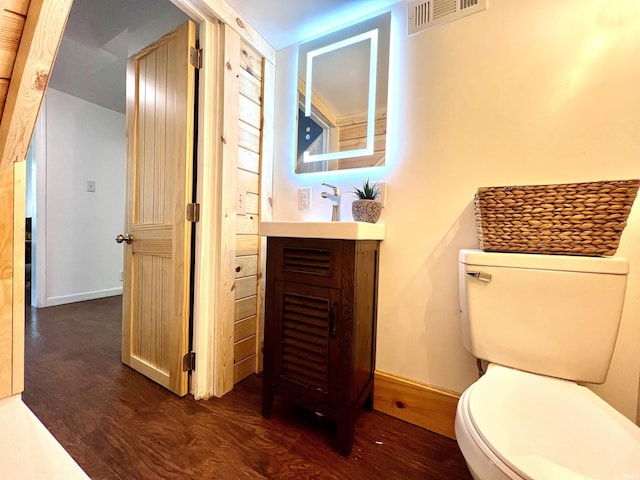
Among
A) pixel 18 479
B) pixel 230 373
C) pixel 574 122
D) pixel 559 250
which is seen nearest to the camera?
pixel 18 479

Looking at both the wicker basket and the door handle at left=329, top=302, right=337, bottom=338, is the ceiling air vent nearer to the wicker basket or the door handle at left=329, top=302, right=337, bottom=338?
the wicker basket

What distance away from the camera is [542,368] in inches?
36.0

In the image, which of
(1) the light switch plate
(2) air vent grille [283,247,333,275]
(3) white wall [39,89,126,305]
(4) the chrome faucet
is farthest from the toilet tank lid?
(3) white wall [39,89,126,305]

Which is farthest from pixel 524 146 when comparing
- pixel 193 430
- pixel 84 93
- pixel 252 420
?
pixel 84 93

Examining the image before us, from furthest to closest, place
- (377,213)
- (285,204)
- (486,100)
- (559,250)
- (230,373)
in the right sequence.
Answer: (285,204)
(230,373)
(377,213)
(486,100)
(559,250)

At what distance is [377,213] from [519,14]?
3.23ft

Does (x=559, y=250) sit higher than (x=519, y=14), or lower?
lower

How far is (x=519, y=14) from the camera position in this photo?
1115mm

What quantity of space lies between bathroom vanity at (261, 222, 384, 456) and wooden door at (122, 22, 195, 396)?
1.74ft

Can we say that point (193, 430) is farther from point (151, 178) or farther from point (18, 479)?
point (151, 178)

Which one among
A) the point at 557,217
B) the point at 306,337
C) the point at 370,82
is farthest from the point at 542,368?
the point at 370,82

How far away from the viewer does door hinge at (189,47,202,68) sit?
54.9 inches

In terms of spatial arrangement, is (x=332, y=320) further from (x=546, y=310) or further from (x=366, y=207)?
(x=546, y=310)

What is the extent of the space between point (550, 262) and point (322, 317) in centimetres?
83
